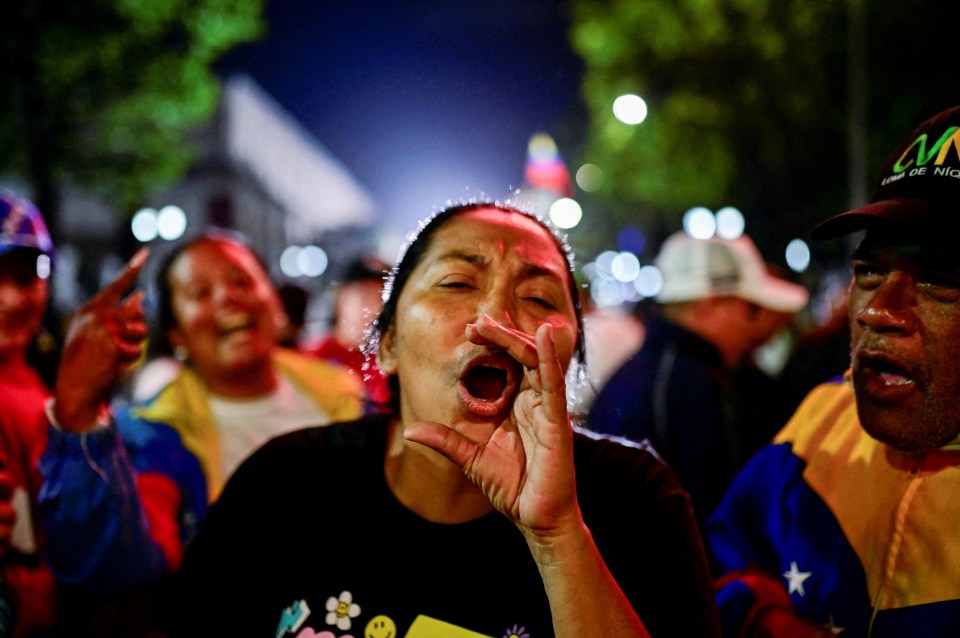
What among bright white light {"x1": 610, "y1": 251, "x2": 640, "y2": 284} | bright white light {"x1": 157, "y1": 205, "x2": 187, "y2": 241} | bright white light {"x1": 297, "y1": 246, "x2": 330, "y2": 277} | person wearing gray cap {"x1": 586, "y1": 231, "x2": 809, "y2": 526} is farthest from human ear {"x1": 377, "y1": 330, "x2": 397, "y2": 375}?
bright white light {"x1": 610, "y1": 251, "x2": 640, "y2": 284}

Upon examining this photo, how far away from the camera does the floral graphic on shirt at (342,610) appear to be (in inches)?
75.2

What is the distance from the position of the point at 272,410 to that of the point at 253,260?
0.85 meters

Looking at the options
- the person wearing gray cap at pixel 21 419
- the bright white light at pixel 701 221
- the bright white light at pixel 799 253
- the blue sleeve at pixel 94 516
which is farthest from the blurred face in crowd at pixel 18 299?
the bright white light at pixel 701 221

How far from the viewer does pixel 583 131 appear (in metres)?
35.7

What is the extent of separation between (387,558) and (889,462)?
1.35 metres

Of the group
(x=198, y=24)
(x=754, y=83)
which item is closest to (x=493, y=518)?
(x=198, y=24)

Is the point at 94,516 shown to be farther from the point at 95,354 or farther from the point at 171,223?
the point at 171,223

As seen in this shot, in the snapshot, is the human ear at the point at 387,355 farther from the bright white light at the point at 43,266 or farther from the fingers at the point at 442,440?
the bright white light at the point at 43,266

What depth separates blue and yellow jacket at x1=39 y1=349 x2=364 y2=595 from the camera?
8.20 feet

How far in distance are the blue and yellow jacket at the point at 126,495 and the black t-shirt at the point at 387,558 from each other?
608 mm

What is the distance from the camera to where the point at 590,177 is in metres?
36.2

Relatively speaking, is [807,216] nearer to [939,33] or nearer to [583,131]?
[939,33]

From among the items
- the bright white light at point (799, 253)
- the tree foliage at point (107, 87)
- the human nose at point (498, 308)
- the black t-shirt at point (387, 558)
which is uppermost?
the tree foliage at point (107, 87)

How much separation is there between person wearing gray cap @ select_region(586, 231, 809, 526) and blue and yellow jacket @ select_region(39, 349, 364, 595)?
5.47 ft
